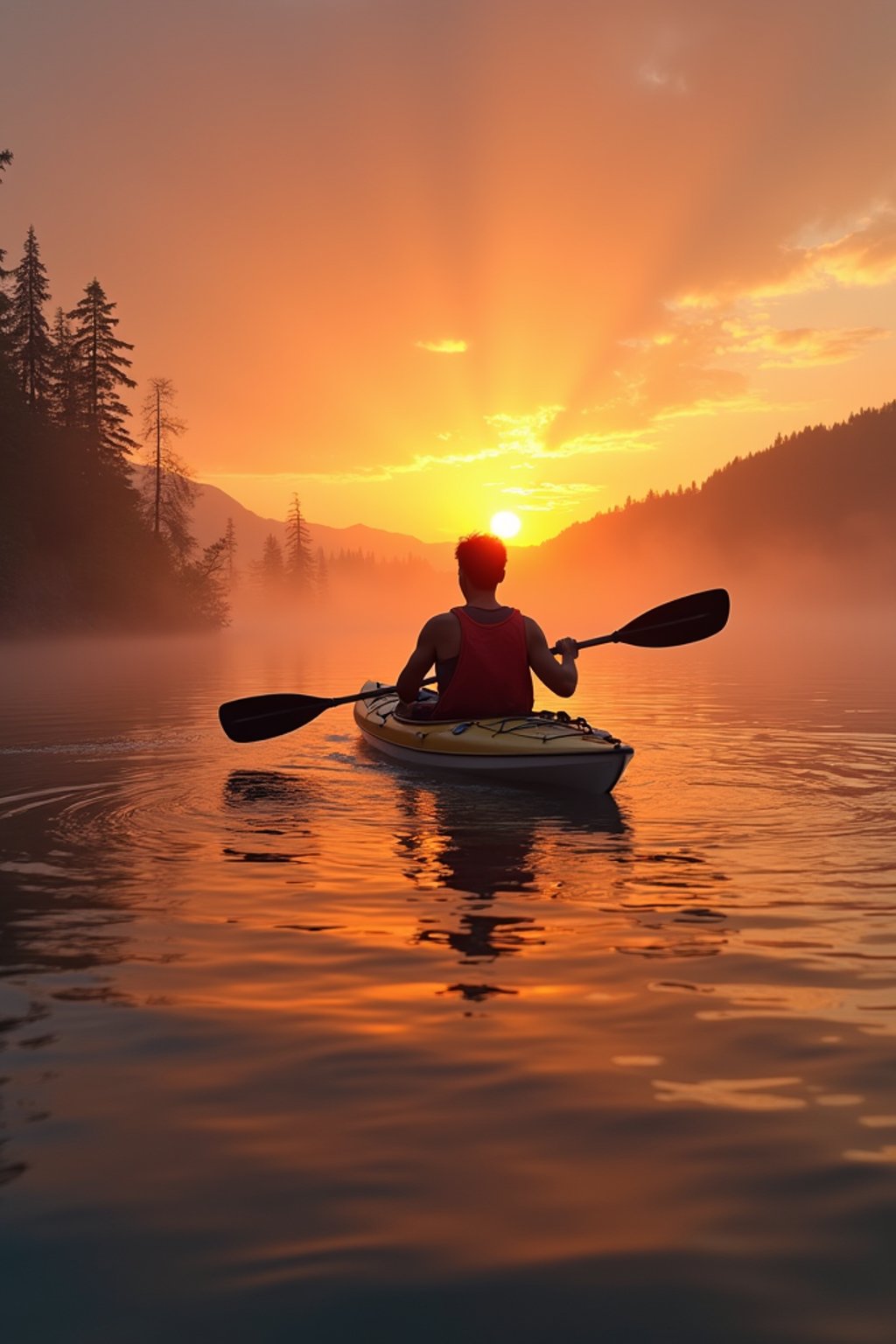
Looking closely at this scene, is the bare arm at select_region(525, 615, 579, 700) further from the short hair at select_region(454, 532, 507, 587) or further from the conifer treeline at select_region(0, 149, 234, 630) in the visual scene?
the conifer treeline at select_region(0, 149, 234, 630)

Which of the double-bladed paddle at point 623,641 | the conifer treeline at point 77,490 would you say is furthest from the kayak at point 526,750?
the conifer treeline at point 77,490

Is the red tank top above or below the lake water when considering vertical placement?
above

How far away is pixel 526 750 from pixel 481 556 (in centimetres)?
171

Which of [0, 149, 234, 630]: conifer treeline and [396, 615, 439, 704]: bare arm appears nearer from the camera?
[396, 615, 439, 704]: bare arm

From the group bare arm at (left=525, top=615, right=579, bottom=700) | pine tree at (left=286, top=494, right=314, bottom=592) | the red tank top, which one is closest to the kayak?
the red tank top

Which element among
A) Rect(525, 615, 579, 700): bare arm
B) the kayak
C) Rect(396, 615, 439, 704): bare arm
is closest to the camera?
the kayak

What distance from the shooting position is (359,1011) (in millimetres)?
4273

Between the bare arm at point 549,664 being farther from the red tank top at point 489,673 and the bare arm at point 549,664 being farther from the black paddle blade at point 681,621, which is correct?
the black paddle blade at point 681,621

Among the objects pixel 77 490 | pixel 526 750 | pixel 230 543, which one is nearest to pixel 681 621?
pixel 526 750

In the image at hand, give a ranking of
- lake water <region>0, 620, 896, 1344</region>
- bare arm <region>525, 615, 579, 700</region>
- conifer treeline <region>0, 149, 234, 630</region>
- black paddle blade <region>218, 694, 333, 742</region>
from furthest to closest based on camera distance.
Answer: conifer treeline <region>0, 149, 234, 630</region>, black paddle blade <region>218, 694, 333, 742</region>, bare arm <region>525, 615, 579, 700</region>, lake water <region>0, 620, 896, 1344</region>

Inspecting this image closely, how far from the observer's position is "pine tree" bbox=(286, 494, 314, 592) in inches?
4245

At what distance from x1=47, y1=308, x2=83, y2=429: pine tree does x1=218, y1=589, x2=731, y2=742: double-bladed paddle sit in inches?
1970

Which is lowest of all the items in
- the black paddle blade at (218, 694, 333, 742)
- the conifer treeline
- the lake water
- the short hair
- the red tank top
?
the lake water

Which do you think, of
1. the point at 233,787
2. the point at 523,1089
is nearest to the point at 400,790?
the point at 233,787
